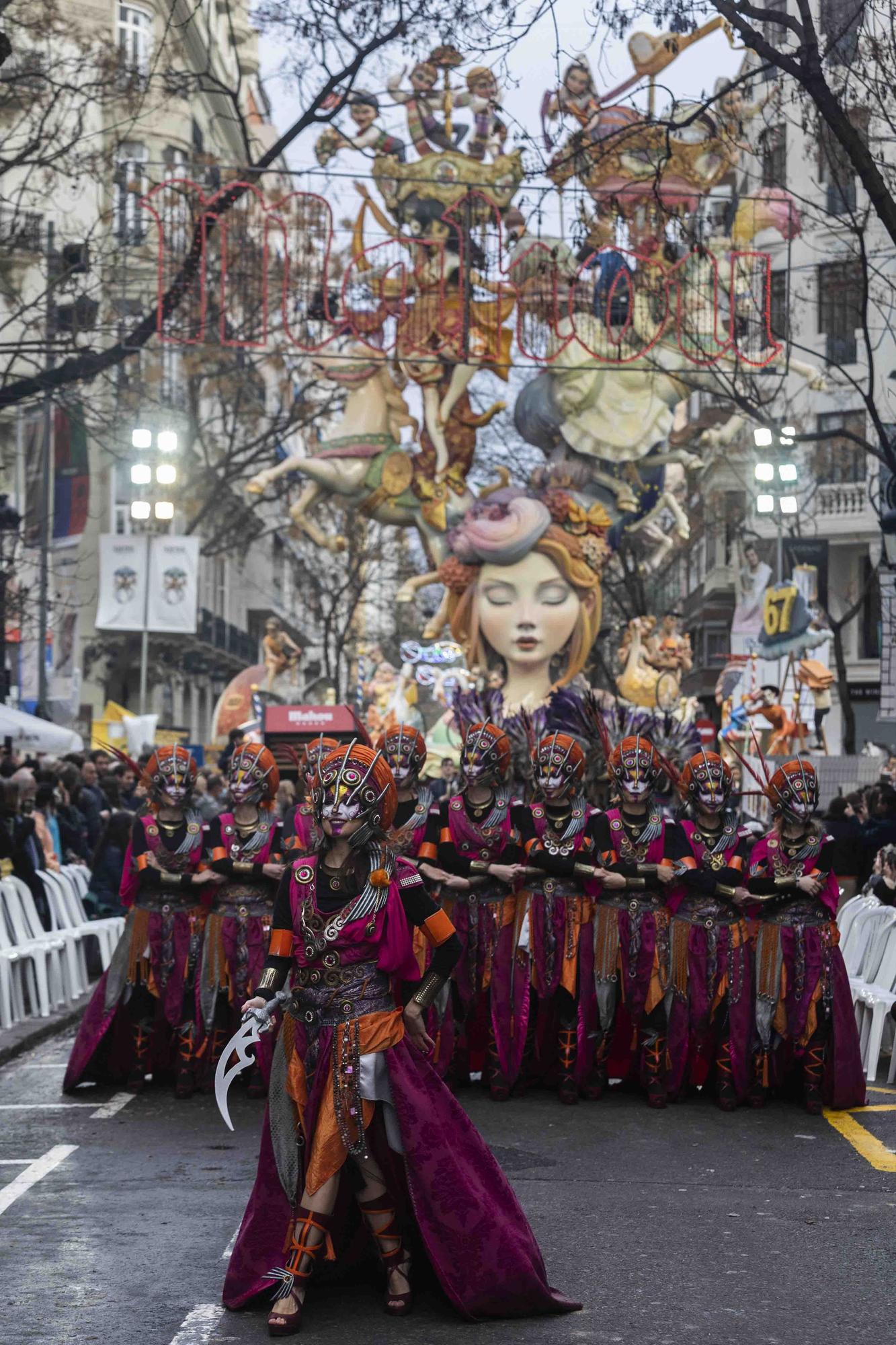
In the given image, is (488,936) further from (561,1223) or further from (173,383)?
(173,383)

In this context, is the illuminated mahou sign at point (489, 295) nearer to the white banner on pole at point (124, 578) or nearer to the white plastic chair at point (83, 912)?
the white banner on pole at point (124, 578)

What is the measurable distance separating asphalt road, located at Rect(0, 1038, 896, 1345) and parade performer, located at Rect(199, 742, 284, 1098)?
0.55 m

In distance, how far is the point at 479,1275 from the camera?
6277 mm

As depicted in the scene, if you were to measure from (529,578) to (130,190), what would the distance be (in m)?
9.46

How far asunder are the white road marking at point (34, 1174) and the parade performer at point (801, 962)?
3.77 m

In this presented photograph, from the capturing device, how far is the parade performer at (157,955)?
11133 mm

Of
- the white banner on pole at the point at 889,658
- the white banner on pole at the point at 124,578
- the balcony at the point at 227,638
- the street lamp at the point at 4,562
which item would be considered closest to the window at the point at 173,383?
the white banner on pole at the point at 124,578

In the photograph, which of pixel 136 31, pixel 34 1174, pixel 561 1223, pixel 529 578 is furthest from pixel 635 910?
pixel 136 31

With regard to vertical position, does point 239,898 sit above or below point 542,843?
below

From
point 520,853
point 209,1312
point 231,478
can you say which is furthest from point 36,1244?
point 231,478

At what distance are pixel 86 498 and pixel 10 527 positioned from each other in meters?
8.56

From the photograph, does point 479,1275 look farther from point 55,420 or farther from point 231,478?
point 231,478

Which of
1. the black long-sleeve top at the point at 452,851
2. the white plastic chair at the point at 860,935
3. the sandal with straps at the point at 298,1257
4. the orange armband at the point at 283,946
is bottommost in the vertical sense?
the sandal with straps at the point at 298,1257

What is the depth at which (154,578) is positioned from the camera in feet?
98.8
